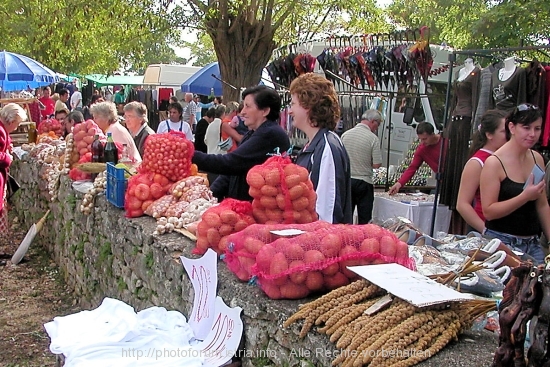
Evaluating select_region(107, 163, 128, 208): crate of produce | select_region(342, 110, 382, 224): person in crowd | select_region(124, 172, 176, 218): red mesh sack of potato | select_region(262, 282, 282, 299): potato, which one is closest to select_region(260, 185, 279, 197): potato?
select_region(262, 282, 282, 299): potato

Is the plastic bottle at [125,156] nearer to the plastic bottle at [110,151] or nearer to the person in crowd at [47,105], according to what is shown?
the plastic bottle at [110,151]

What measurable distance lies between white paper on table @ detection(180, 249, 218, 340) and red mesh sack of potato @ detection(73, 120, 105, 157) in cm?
365

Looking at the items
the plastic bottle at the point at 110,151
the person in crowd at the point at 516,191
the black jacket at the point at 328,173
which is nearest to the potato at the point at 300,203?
the black jacket at the point at 328,173

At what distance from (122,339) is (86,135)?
4.11m

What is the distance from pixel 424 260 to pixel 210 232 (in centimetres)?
111

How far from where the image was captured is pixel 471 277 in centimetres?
263

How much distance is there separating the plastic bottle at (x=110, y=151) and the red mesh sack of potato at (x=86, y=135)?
35 centimetres

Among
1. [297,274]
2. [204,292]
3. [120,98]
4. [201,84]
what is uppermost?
[201,84]

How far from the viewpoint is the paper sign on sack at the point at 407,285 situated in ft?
7.07

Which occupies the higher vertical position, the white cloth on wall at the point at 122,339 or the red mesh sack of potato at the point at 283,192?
the red mesh sack of potato at the point at 283,192

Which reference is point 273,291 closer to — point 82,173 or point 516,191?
point 516,191

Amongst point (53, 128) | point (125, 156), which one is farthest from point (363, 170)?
point (53, 128)

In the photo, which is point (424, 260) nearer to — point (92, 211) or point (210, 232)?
point (210, 232)

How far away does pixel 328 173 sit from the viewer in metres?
3.38
